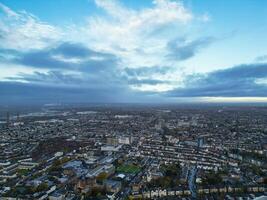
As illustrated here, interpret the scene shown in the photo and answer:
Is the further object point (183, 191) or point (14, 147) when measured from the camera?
point (14, 147)

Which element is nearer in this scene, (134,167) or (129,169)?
(129,169)

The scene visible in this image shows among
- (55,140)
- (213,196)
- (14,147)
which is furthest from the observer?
(55,140)

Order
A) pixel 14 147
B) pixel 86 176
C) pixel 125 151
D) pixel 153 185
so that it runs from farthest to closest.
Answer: pixel 14 147, pixel 125 151, pixel 86 176, pixel 153 185

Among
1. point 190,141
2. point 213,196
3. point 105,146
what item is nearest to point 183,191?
point 213,196

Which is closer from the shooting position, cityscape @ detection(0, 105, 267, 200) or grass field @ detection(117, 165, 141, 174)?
cityscape @ detection(0, 105, 267, 200)

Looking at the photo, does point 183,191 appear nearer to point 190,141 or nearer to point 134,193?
point 134,193

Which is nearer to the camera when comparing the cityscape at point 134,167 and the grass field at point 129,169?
the cityscape at point 134,167
